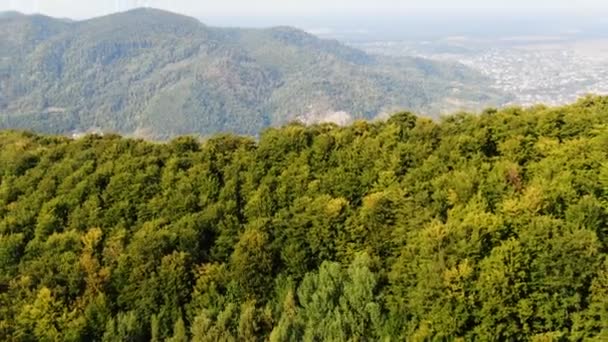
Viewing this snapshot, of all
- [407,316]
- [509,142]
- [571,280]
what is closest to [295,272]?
[407,316]

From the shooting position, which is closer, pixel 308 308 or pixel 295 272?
pixel 308 308

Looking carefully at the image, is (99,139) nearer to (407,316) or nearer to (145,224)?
(145,224)

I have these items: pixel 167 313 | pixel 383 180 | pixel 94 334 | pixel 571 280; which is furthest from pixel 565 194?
pixel 94 334

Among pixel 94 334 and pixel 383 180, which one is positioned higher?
pixel 383 180

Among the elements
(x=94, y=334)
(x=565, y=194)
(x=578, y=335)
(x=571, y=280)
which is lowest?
(x=94, y=334)

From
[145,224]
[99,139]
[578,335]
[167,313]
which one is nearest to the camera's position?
[578,335]

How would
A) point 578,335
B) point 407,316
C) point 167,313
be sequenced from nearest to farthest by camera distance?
point 578,335
point 407,316
point 167,313

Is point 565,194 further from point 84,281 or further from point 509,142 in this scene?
point 84,281
